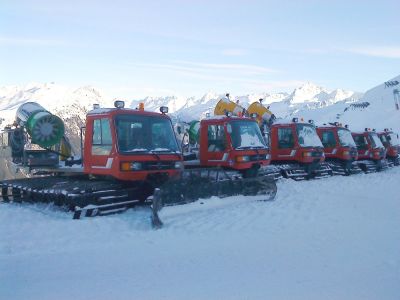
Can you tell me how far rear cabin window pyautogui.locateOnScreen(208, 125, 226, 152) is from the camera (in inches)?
548

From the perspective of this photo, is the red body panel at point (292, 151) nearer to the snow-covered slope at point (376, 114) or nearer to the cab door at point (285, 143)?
the cab door at point (285, 143)

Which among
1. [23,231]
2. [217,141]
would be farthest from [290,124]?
[23,231]

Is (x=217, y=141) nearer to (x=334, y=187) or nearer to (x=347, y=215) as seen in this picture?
(x=334, y=187)

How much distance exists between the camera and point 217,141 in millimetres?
14055

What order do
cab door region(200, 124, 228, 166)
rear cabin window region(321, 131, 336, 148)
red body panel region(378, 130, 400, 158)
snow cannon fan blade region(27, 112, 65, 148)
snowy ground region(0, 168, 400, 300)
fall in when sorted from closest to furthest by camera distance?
snowy ground region(0, 168, 400, 300)
snow cannon fan blade region(27, 112, 65, 148)
cab door region(200, 124, 228, 166)
rear cabin window region(321, 131, 336, 148)
red body panel region(378, 130, 400, 158)

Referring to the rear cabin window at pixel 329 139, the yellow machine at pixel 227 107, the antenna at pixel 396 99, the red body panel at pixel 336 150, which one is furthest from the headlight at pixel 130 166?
the antenna at pixel 396 99

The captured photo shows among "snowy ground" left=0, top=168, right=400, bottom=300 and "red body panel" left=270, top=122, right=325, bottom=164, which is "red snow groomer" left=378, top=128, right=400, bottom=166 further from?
"snowy ground" left=0, top=168, right=400, bottom=300

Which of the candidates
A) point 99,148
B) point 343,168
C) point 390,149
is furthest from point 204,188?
point 390,149

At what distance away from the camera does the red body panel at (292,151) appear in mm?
17234

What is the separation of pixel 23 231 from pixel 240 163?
22.0ft

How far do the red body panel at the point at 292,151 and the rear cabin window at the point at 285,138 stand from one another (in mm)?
50

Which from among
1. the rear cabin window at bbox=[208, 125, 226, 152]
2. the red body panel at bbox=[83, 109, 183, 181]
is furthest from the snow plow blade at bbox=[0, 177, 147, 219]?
the rear cabin window at bbox=[208, 125, 226, 152]

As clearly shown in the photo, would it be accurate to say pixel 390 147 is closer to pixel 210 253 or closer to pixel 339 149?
pixel 339 149

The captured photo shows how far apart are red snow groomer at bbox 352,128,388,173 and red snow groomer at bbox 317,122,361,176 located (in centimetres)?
133
